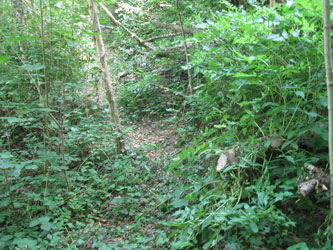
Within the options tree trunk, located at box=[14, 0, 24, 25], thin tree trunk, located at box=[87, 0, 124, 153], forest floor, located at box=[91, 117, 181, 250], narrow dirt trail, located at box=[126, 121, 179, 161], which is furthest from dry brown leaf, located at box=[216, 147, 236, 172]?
tree trunk, located at box=[14, 0, 24, 25]

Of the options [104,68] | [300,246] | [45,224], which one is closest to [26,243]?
[45,224]

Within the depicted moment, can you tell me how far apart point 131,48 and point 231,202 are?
20.1 feet

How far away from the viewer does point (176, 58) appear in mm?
5770

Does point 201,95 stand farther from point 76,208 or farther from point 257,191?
point 76,208

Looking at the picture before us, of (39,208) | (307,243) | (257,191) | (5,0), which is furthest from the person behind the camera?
(5,0)

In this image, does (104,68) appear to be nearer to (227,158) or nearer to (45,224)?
(45,224)

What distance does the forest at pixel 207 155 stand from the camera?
6.89ft

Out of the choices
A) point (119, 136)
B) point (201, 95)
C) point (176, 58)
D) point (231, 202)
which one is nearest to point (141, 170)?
point (119, 136)

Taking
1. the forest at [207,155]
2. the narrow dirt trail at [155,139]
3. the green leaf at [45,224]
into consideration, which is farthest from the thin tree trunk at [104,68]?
the green leaf at [45,224]

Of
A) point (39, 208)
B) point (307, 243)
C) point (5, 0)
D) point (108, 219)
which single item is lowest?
point (108, 219)

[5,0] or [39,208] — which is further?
[5,0]

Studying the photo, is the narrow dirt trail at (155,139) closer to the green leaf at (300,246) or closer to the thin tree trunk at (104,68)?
the thin tree trunk at (104,68)

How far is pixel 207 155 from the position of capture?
2762 millimetres

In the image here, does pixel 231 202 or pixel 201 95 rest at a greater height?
pixel 201 95
